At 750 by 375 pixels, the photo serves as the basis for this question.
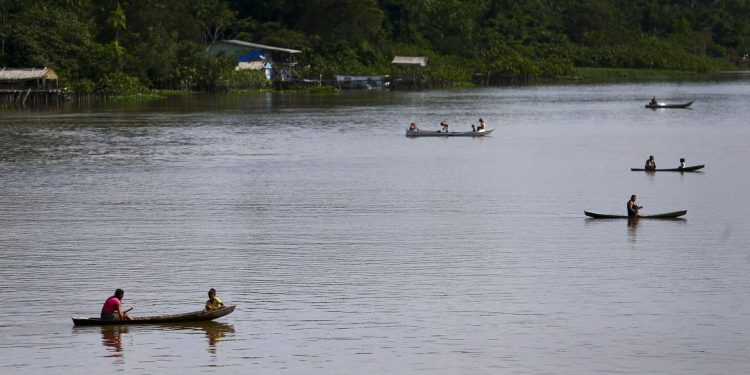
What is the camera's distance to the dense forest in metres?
85.9

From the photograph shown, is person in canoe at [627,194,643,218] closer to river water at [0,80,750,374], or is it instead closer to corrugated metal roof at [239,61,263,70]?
river water at [0,80,750,374]

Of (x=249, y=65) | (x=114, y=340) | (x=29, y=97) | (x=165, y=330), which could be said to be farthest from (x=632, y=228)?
(x=249, y=65)

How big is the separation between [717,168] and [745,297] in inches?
968

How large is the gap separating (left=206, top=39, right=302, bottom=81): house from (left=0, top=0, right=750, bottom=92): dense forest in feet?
3.69

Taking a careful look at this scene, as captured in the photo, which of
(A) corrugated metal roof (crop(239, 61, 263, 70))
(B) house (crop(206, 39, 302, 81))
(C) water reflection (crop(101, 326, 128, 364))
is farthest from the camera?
(B) house (crop(206, 39, 302, 81))

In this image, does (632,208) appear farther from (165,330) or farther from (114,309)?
(114,309)

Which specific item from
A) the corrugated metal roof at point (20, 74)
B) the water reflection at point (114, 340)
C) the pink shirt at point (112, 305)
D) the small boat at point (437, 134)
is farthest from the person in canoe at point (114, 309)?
the corrugated metal roof at point (20, 74)

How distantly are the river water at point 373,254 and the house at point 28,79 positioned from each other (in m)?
19.0

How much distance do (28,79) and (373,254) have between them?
55.8 m

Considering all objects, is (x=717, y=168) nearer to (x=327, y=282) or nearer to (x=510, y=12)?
(x=327, y=282)

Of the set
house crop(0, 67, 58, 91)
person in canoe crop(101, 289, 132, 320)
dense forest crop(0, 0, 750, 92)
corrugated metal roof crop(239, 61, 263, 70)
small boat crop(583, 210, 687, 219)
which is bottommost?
person in canoe crop(101, 289, 132, 320)

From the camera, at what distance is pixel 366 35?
114750 mm

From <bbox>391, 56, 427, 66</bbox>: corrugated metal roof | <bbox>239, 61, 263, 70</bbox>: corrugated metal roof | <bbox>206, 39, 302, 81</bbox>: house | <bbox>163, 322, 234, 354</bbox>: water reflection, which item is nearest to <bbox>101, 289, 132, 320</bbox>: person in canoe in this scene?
<bbox>163, 322, 234, 354</bbox>: water reflection

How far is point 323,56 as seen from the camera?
111312mm
